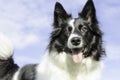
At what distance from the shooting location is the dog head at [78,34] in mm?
7856

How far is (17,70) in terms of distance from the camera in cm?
940

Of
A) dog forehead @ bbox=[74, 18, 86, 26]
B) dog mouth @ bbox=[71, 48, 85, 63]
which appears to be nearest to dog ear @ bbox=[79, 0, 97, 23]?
dog forehead @ bbox=[74, 18, 86, 26]

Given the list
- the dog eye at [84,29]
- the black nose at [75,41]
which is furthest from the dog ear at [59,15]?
the black nose at [75,41]

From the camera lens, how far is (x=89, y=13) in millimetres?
8688

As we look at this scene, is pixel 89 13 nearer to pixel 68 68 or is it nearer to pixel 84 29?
pixel 84 29

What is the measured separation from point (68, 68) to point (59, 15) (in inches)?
57.3

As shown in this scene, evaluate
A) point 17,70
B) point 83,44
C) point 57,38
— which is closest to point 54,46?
point 57,38

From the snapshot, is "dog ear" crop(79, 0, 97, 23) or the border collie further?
"dog ear" crop(79, 0, 97, 23)

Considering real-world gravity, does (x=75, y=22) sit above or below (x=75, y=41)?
above

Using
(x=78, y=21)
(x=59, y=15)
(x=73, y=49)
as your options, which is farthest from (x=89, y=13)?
(x=73, y=49)

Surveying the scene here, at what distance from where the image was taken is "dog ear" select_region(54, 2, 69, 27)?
8.57 metres

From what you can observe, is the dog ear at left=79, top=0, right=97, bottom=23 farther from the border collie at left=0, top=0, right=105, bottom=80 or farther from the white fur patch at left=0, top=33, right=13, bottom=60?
the white fur patch at left=0, top=33, right=13, bottom=60

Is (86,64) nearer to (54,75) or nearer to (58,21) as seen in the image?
(54,75)

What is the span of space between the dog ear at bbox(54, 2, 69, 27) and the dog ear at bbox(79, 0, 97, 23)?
42cm
